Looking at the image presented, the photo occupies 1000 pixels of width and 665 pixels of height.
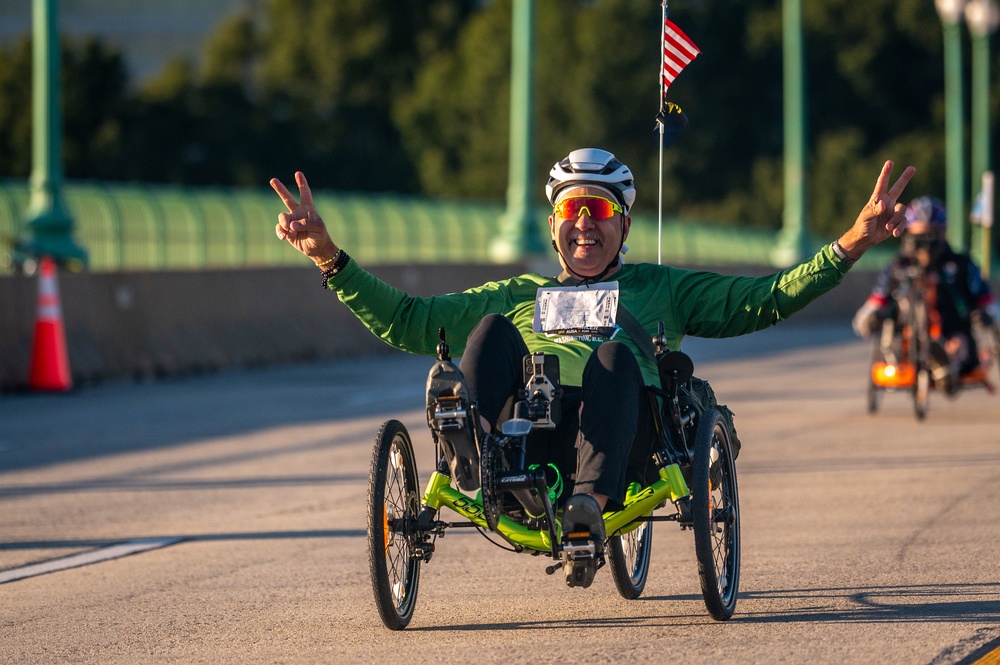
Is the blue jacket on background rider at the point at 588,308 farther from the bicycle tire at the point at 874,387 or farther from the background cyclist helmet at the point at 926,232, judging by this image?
the bicycle tire at the point at 874,387

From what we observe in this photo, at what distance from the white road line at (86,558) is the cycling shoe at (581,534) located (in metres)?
2.68

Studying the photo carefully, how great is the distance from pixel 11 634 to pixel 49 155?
16.1 meters

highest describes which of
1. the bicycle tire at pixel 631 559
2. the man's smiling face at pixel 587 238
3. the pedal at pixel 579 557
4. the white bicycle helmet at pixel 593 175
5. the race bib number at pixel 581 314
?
the white bicycle helmet at pixel 593 175

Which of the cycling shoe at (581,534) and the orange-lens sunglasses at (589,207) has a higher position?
the orange-lens sunglasses at (589,207)

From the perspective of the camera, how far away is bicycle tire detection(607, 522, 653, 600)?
23.9 feet

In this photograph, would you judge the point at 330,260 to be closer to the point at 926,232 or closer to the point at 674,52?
the point at 674,52

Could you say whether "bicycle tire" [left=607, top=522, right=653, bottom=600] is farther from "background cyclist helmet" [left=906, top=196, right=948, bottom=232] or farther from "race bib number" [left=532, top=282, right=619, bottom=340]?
"background cyclist helmet" [left=906, top=196, right=948, bottom=232]

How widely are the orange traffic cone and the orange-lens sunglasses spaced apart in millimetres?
11504

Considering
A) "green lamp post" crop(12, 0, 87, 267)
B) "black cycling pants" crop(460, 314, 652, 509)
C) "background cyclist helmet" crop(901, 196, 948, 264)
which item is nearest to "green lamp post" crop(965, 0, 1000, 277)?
"green lamp post" crop(12, 0, 87, 267)

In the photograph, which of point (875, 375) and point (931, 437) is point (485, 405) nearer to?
point (931, 437)

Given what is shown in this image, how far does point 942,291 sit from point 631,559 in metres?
8.40

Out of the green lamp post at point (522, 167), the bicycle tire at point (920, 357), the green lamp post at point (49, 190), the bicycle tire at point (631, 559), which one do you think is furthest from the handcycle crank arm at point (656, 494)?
the green lamp post at point (522, 167)

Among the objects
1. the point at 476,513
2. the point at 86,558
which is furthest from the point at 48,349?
the point at 476,513

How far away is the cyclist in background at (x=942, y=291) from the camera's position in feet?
49.8
